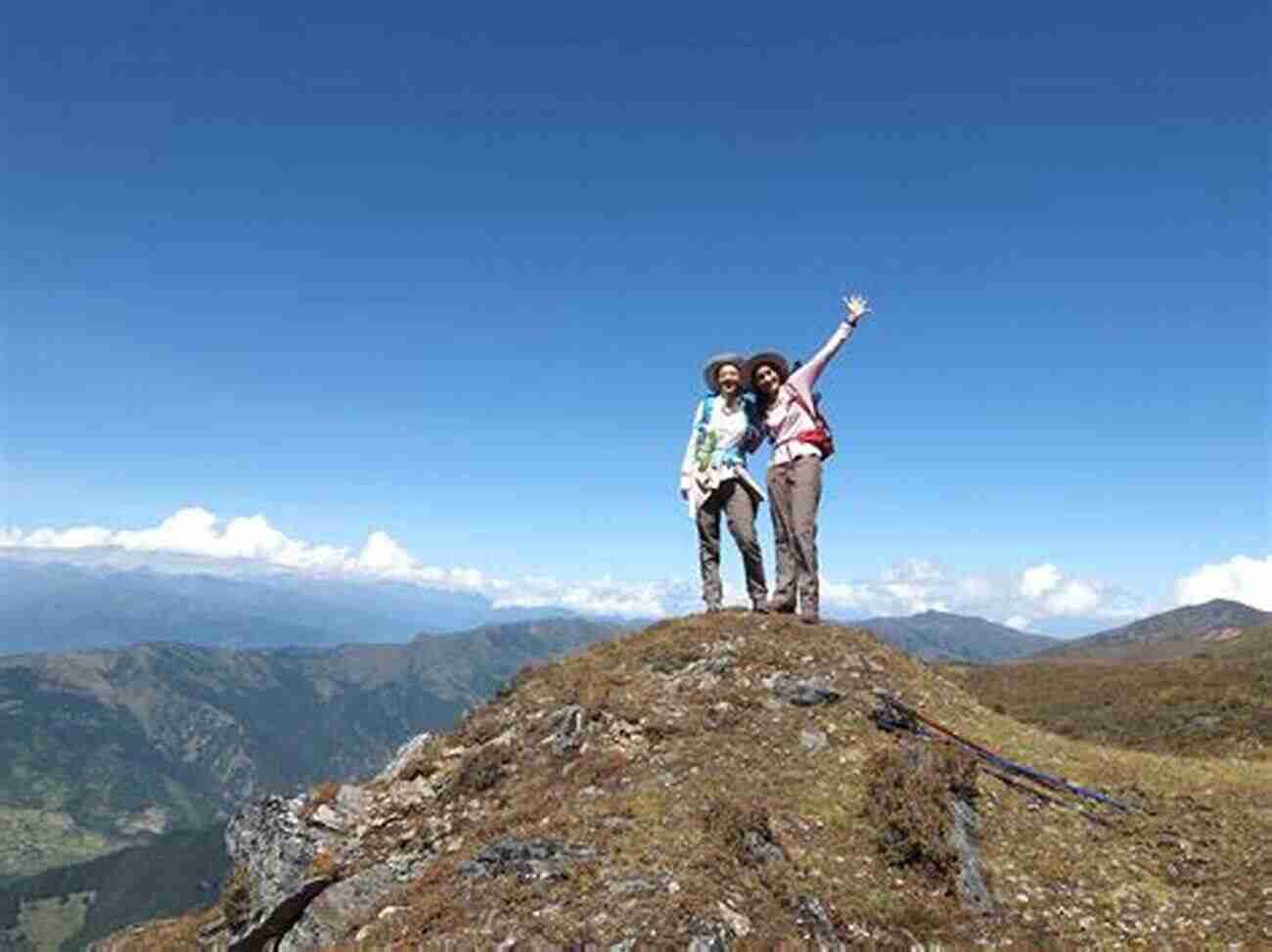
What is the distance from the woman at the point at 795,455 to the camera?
60.3 ft

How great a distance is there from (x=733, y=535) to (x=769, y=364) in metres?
3.89

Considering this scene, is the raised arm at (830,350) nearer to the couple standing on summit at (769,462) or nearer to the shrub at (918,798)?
the couple standing on summit at (769,462)

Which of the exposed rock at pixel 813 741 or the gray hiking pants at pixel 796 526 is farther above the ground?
the gray hiking pants at pixel 796 526

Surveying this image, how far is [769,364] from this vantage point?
1941cm

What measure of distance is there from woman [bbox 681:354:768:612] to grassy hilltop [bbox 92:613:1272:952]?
2.02 meters

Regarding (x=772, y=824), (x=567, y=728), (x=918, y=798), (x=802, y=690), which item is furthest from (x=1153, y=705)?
(x=772, y=824)

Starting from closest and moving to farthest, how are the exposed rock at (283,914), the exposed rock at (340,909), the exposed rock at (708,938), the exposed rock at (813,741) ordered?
1. the exposed rock at (708,938)
2. the exposed rock at (340,909)
3. the exposed rock at (283,914)
4. the exposed rock at (813,741)

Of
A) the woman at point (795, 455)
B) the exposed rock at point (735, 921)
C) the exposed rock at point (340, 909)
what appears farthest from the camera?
the woman at point (795, 455)

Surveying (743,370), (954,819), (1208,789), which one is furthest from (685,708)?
(1208,789)

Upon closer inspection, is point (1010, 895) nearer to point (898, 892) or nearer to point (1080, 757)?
point (898, 892)

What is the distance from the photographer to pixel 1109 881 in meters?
12.6

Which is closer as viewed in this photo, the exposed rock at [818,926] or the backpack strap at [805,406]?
the exposed rock at [818,926]

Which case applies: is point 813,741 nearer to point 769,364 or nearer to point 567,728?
point 567,728

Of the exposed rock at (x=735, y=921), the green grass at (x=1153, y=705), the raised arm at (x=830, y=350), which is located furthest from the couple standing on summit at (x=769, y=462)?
the exposed rock at (x=735, y=921)
